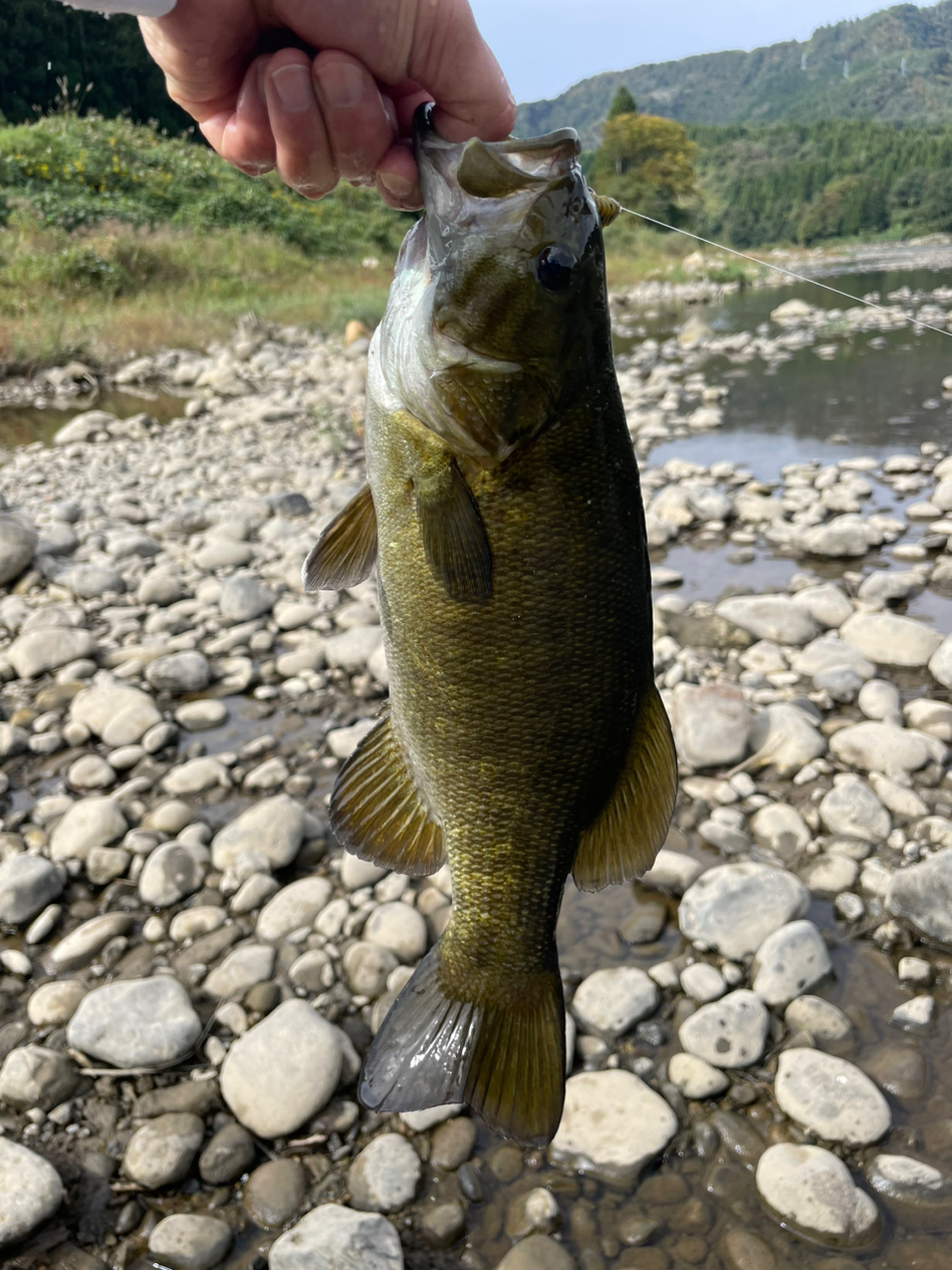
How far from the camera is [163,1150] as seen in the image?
2.57 metres

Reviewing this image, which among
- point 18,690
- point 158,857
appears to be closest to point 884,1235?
point 158,857

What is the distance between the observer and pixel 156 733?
459cm

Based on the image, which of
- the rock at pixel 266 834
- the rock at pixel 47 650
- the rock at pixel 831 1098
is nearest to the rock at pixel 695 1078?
the rock at pixel 831 1098

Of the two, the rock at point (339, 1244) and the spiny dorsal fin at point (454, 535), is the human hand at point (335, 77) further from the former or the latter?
the rock at point (339, 1244)

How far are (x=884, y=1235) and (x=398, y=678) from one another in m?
2.07

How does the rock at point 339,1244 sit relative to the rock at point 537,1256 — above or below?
above

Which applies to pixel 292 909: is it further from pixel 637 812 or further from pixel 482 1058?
pixel 637 812

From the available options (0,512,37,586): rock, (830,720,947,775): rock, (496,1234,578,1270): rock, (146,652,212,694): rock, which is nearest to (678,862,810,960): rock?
(830,720,947,775): rock

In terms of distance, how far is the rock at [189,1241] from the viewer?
7.66ft

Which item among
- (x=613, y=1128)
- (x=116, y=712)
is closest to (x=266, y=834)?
(x=116, y=712)

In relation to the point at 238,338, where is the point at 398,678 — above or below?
above

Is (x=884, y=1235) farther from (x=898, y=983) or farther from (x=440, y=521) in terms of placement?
(x=440, y=521)

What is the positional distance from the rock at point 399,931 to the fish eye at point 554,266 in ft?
8.30

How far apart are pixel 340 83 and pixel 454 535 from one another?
1.19 metres
